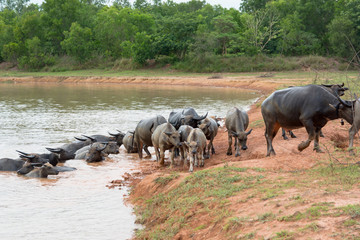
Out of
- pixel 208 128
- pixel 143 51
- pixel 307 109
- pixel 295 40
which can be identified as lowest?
pixel 208 128

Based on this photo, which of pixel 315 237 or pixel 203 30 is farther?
pixel 203 30

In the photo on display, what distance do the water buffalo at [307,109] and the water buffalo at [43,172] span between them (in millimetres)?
6213

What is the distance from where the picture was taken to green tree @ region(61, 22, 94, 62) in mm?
65188

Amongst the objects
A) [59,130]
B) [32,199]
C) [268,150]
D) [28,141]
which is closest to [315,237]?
[268,150]

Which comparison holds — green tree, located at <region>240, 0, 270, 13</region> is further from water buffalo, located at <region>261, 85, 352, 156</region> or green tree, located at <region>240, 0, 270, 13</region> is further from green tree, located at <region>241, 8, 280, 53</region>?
water buffalo, located at <region>261, 85, 352, 156</region>

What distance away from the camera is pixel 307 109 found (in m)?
9.70

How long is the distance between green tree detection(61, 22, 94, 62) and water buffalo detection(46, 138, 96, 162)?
167 feet

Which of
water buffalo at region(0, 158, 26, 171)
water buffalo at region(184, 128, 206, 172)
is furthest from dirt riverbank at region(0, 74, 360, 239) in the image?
water buffalo at region(0, 158, 26, 171)

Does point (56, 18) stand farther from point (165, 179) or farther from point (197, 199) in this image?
point (197, 199)

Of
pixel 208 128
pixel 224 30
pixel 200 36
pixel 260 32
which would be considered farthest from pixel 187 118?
pixel 224 30

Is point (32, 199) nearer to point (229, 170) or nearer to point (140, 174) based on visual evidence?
point (140, 174)

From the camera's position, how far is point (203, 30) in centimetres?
5253

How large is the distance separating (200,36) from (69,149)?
3755 centimetres

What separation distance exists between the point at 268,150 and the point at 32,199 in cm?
577
